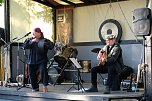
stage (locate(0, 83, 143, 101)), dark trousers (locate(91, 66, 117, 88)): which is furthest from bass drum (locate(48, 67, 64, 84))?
dark trousers (locate(91, 66, 117, 88))

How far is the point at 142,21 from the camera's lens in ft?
16.2

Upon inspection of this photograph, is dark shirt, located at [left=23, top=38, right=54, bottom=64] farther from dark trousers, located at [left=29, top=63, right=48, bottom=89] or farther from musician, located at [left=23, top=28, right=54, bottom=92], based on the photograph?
dark trousers, located at [left=29, top=63, right=48, bottom=89]

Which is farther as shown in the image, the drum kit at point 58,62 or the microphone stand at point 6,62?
the drum kit at point 58,62

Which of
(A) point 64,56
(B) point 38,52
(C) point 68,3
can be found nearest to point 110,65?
(B) point 38,52

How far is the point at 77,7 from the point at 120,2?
4.58 feet

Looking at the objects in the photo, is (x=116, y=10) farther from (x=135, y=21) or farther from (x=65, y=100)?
(x=65, y=100)

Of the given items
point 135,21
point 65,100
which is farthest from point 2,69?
point 135,21

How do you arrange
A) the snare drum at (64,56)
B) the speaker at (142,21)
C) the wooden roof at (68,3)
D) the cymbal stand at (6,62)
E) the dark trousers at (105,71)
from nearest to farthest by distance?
1. the speaker at (142,21)
2. the dark trousers at (105,71)
3. the cymbal stand at (6,62)
4. the snare drum at (64,56)
5. the wooden roof at (68,3)

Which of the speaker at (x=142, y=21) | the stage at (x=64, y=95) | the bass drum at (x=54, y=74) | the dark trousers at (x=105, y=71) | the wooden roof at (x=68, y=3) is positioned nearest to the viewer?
the stage at (x=64, y=95)

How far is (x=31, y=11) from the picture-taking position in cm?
803

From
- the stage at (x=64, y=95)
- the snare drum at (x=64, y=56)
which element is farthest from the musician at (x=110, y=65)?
the snare drum at (x=64, y=56)

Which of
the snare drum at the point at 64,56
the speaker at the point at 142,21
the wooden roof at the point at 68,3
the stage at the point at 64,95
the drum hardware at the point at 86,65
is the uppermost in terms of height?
the wooden roof at the point at 68,3

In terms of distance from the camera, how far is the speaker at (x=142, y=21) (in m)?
4.86

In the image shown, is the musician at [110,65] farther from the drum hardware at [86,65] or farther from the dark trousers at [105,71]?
the drum hardware at [86,65]
